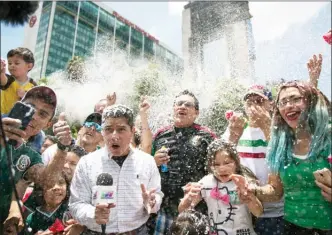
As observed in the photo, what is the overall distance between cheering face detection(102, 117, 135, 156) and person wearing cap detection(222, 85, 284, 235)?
145 cm

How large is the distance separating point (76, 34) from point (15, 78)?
285 feet

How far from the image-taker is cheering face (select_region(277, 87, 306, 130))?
3369 millimetres

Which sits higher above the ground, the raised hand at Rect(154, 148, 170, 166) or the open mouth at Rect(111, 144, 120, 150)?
the open mouth at Rect(111, 144, 120, 150)

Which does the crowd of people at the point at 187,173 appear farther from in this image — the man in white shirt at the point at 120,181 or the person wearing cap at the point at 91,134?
the person wearing cap at the point at 91,134

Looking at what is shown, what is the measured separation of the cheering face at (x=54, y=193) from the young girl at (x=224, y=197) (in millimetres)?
1527

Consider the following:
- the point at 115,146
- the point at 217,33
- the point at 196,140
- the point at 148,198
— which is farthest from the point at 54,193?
the point at 217,33

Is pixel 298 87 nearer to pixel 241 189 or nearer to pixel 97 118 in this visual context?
Answer: pixel 241 189

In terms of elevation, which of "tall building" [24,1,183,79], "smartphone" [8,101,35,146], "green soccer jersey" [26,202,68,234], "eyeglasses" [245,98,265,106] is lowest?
"green soccer jersey" [26,202,68,234]

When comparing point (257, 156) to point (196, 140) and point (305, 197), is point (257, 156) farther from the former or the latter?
point (305, 197)

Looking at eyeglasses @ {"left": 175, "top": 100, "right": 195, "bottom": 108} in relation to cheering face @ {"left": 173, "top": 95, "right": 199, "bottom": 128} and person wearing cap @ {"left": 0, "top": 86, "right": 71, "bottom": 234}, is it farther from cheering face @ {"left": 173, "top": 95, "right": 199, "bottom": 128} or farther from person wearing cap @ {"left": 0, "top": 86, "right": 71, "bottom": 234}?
person wearing cap @ {"left": 0, "top": 86, "right": 71, "bottom": 234}

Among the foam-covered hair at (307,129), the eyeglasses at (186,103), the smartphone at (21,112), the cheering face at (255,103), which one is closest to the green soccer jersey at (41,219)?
the smartphone at (21,112)

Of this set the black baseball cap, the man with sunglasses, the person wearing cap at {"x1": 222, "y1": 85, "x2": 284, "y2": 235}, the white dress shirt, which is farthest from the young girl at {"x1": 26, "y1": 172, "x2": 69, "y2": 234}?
the person wearing cap at {"x1": 222, "y1": 85, "x2": 284, "y2": 235}

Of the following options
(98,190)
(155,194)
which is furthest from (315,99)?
(98,190)

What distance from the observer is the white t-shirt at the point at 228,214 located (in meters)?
3.55
